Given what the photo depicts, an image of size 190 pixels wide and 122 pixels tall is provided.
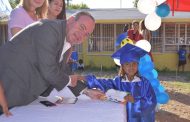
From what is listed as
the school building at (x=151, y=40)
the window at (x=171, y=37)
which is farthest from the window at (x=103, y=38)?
the window at (x=171, y=37)

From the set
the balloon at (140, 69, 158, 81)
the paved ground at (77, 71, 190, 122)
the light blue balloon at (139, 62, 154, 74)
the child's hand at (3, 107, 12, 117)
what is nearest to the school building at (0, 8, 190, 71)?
the paved ground at (77, 71, 190, 122)

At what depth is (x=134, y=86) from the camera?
Answer: 12.7 ft

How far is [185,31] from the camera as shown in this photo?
1778cm

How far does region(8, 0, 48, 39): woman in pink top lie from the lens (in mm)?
3291

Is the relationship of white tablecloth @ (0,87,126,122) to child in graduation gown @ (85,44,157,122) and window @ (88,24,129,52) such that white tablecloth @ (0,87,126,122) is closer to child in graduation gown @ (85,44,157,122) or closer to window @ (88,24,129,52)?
child in graduation gown @ (85,44,157,122)

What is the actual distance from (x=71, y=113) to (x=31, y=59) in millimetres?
410

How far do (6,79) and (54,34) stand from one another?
0.40 metres

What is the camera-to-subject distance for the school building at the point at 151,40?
17406mm

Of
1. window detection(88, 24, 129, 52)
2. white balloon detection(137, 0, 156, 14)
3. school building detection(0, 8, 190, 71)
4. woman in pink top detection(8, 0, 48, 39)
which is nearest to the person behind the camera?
woman in pink top detection(8, 0, 48, 39)

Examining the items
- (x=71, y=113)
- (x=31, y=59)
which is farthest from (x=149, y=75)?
(x=31, y=59)

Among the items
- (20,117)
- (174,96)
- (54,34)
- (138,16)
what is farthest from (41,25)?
(138,16)

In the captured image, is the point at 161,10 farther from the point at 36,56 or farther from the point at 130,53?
the point at 36,56

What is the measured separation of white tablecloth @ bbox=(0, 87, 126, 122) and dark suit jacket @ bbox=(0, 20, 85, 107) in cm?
13

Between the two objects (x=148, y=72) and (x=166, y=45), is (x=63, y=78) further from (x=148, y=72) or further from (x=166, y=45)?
(x=166, y=45)
